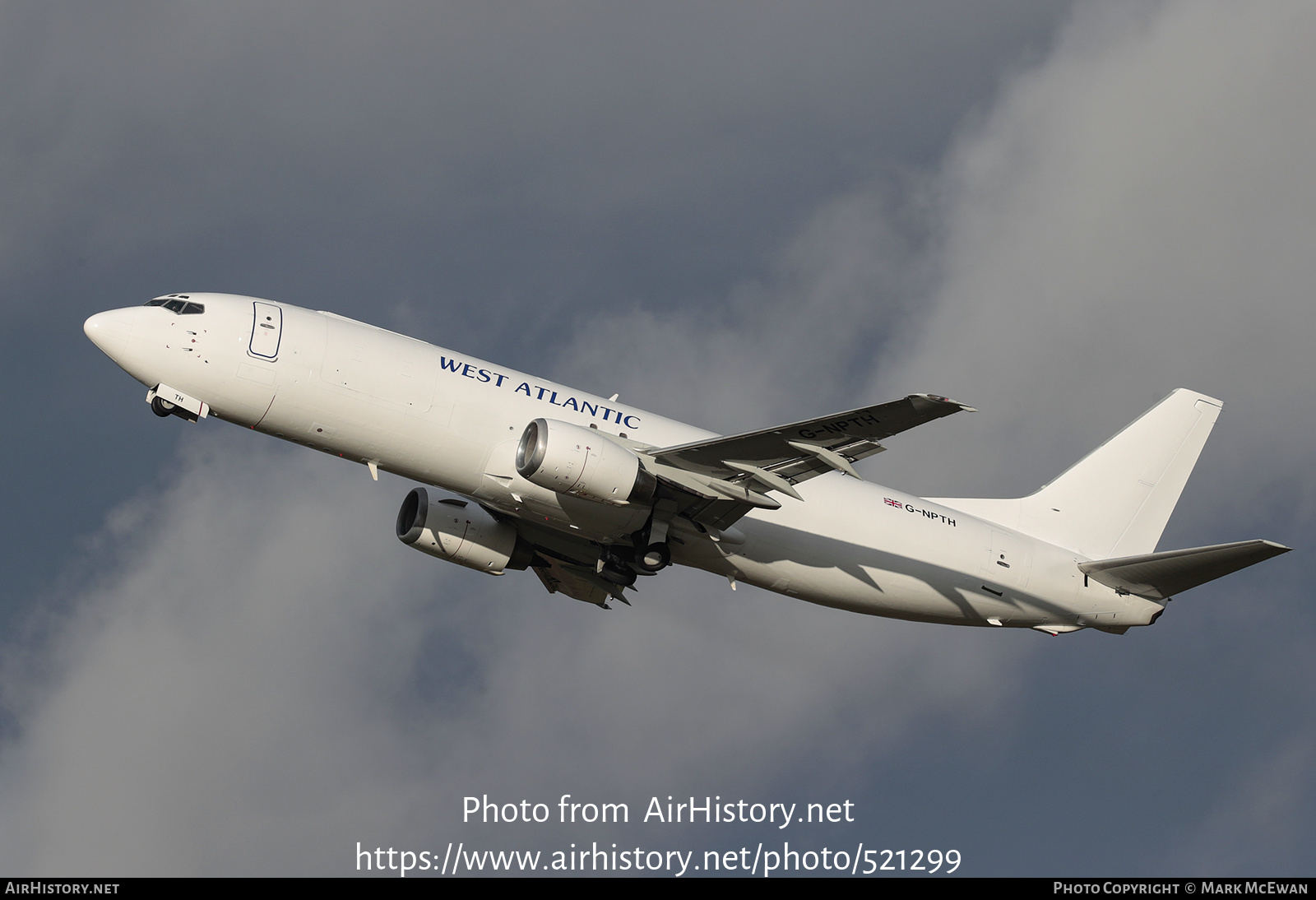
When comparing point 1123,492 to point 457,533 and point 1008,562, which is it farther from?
point 457,533

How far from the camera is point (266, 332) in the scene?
31.1 meters

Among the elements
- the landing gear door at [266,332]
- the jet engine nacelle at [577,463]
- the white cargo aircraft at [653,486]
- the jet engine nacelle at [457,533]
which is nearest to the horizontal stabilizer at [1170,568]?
the white cargo aircraft at [653,486]

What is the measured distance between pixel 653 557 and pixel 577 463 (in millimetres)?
4742

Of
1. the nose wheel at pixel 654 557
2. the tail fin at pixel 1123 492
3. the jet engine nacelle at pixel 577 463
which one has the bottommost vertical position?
the nose wheel at pixel 654 557

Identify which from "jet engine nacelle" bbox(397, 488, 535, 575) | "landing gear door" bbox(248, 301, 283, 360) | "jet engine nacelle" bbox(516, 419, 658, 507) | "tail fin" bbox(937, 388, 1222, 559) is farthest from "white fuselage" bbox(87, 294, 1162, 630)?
"jet engine nacelle" bbox(397, 488, 535, 575)

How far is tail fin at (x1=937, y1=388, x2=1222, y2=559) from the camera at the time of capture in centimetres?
3991

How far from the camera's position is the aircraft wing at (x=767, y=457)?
29312 mm

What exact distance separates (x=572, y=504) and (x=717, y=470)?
12.6ft

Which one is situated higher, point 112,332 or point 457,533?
point 112,332

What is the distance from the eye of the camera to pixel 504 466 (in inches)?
1256

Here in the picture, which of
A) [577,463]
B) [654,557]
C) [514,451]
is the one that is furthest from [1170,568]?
[514,451]

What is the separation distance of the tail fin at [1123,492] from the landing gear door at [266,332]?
2082 centimetres

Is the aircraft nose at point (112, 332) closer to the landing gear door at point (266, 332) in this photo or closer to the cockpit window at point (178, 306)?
the cockpit window at point (178, 306)

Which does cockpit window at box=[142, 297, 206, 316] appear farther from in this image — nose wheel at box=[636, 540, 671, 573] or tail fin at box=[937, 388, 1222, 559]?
tail fin at box=[937, 388, 1222, 559]
